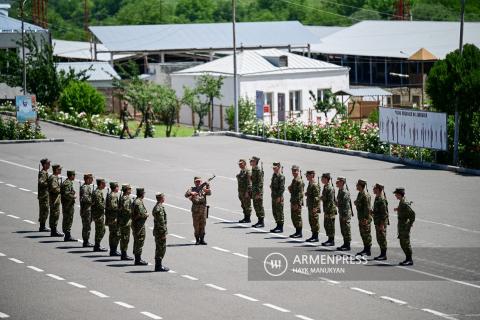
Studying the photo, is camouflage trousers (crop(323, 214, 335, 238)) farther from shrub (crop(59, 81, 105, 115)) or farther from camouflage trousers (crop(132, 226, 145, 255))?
shrub (crop(59, 81, 105, 115))

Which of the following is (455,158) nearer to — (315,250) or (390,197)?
(390,197)

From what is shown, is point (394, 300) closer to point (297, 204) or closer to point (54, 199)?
point (297, 204)

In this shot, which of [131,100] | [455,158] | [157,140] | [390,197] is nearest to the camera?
[390,197]

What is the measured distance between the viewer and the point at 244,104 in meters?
50.8

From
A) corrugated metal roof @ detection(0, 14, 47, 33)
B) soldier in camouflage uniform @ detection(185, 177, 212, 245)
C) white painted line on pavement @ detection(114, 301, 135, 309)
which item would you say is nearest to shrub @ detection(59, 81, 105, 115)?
corrugated metal roof @ detection(0, 14, 47, 33)

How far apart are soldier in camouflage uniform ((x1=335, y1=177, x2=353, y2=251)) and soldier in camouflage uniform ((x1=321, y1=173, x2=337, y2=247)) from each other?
32cm

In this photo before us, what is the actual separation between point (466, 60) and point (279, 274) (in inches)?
695

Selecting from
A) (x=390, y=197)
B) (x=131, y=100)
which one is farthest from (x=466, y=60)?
(x=131, y=100)

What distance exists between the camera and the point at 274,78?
6475 cm

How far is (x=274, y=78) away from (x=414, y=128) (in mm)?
27011

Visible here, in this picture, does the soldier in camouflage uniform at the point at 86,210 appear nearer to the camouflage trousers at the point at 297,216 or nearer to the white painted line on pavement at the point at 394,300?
the camouflage trousers at the point at 297,216

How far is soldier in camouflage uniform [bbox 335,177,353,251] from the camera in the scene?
24.1 m

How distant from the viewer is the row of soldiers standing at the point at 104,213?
886 inches

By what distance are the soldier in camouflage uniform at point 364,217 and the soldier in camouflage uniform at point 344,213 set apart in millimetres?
390
